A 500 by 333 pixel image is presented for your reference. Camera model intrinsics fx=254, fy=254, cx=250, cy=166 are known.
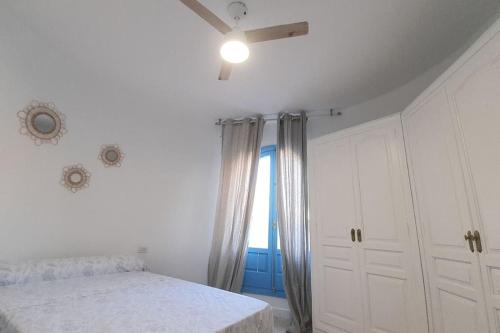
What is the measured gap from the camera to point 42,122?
8.02ft

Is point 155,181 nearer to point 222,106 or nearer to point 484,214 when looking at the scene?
point 222,106

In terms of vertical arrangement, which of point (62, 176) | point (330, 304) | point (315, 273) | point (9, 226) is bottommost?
point (330, 304)

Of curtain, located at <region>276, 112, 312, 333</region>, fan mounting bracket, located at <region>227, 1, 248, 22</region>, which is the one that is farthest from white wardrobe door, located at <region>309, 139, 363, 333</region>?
fan mounting bracket, located at <region>227, 1, 248, 22</region>

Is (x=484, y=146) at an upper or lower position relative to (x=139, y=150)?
lower

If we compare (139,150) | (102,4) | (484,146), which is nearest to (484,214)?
(484,146)

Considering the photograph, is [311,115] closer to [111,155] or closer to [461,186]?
[461,186]

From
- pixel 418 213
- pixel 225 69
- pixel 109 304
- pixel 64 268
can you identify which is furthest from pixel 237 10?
pixel 64 268

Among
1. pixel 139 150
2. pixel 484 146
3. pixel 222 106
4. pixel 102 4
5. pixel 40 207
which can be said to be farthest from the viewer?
pixel 222 106

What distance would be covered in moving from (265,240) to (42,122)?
284 cm

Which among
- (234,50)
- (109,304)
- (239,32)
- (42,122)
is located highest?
(239,32)

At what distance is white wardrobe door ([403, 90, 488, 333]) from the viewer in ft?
4.89

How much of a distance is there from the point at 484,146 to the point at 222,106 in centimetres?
279

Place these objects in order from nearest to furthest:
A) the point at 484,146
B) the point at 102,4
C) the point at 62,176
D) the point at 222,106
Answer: the point at 484,146, the point at 102,4, the point at 62,176, the point at 222,106

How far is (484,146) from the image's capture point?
4.49 feet
